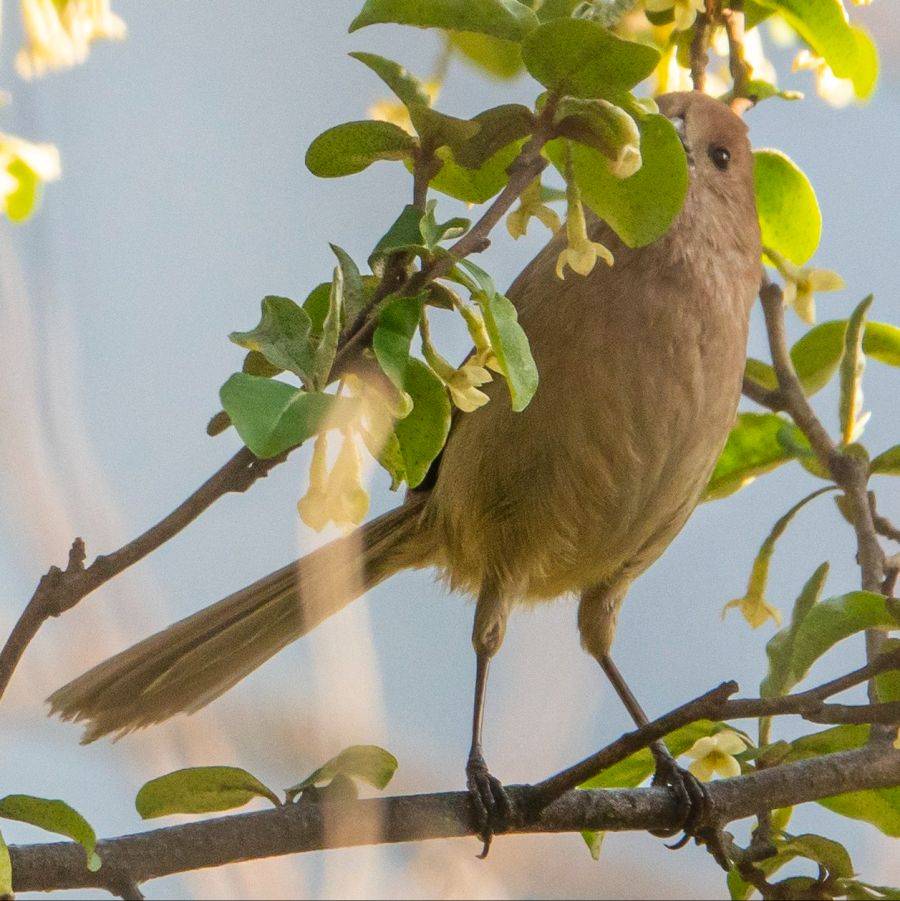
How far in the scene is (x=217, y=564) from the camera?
2846 mm

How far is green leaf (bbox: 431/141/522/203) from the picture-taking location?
1.50m

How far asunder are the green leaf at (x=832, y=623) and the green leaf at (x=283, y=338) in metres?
0.80

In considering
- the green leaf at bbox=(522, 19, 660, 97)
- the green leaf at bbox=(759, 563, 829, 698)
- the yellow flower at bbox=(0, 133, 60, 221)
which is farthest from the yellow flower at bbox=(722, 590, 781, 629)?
the yellow flower at bbox=(0, 133, 60, 221)

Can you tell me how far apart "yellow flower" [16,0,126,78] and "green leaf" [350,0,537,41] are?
65cm

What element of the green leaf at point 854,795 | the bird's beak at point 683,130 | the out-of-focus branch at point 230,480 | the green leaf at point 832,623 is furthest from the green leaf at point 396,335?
the bird's beak at point 683,130

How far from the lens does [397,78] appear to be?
1.36m

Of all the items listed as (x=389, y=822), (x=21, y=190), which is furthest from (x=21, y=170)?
(x=389, y=822)

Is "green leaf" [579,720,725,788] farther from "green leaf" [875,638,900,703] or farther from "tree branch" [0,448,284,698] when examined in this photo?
"tree branch" [0,448,284,698]

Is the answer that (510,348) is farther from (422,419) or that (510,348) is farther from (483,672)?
(483,672)

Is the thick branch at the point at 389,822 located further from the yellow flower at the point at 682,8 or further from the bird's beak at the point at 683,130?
the bird's beak at the point at 683,130

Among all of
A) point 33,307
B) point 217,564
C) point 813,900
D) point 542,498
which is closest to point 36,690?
point 217,564

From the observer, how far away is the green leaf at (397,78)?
4.44ft

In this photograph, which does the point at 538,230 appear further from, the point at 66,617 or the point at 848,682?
the point at 848,682

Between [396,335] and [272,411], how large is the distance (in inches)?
6.9
